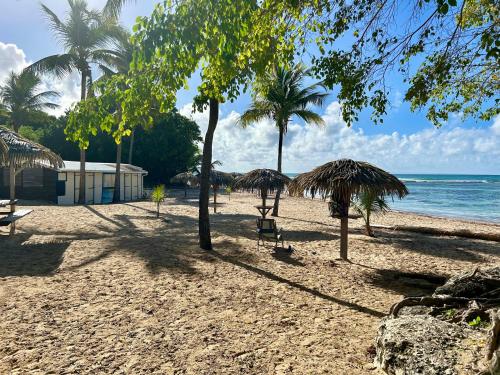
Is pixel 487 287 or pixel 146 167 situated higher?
pixel 146 167

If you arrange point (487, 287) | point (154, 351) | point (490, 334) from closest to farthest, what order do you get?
point (490, 334) < point (154, 351) < point (487, 287)

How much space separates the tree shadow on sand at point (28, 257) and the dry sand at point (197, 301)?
4 cm

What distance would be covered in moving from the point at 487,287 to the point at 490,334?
7.48 feet

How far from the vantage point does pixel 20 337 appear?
4074 millimetres

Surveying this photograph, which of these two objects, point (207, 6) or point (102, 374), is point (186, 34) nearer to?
point (207, 6)

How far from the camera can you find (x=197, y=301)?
17.7 ft

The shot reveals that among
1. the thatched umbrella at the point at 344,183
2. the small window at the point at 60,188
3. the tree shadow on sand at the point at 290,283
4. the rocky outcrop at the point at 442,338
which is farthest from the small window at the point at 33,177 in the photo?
the rocky outcrop at the point at 442,338

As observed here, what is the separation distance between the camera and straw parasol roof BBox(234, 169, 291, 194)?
578 inches

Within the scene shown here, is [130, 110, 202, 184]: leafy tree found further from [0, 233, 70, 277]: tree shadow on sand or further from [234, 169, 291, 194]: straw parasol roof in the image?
[0, 233, 70, 277]: tree shadow on sand

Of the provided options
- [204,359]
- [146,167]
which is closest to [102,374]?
[204,359]

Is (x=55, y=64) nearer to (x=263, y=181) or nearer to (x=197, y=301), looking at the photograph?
(x=263, y=181)

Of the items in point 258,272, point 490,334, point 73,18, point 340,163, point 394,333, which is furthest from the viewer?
point 73,18

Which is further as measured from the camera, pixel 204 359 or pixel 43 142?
pixel 43 142

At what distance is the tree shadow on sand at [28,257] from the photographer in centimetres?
673
